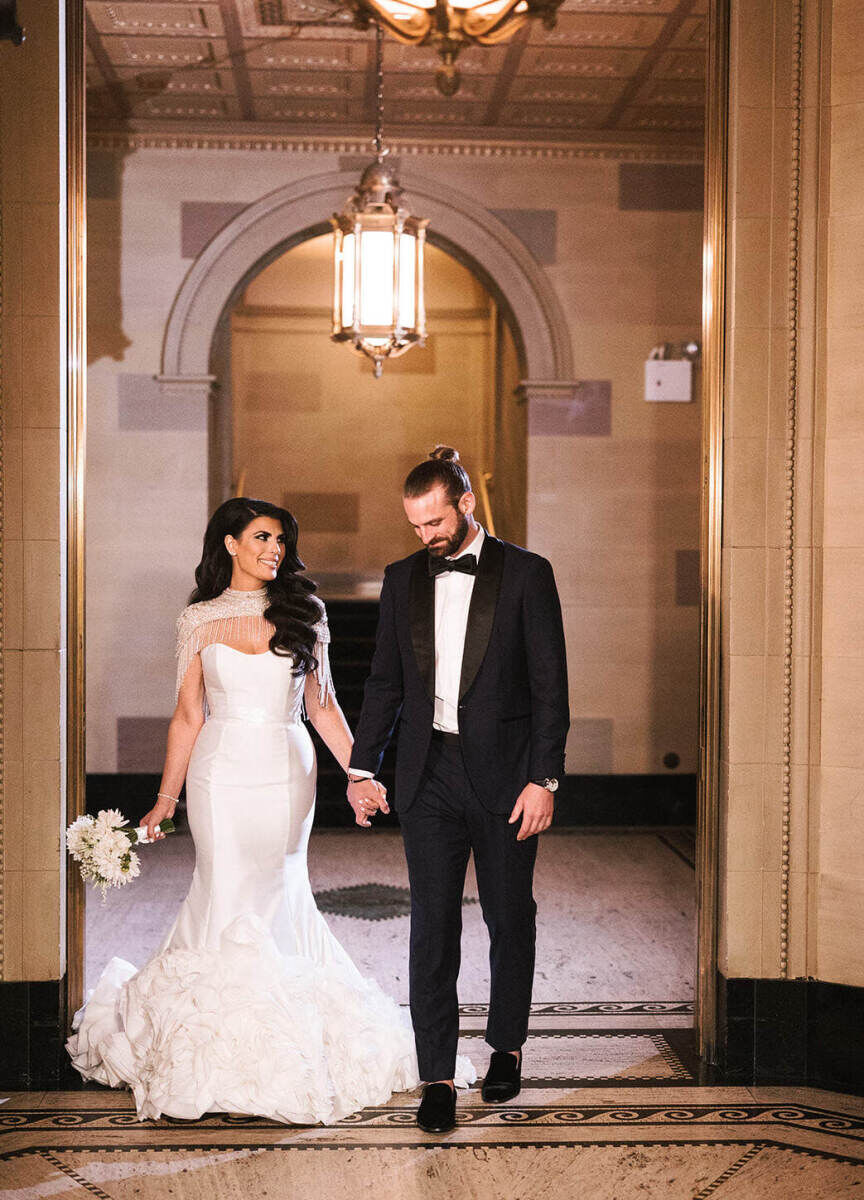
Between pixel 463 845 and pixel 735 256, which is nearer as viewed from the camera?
pixel 463 845

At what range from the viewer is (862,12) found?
4090 mm

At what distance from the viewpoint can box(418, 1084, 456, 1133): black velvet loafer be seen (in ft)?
11.9

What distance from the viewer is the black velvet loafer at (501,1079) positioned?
152 inches

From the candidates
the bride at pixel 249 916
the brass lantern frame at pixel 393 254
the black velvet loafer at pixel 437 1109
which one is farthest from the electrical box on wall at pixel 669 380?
the black velvet loafer at pixel 437 1109

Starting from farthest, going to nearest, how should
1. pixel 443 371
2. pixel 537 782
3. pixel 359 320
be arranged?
pixel 443 371, pixel 359 320, pixel 537 782

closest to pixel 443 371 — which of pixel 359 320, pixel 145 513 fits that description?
pixel 145 513

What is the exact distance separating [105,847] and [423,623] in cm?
126

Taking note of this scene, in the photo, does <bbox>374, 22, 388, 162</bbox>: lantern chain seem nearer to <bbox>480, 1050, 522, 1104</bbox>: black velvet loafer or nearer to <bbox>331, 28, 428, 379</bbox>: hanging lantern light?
<bbox>331, 28, 428, 379</bbox>: hanging lantern light

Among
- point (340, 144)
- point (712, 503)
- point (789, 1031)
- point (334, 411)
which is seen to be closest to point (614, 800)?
point (789, 1031)

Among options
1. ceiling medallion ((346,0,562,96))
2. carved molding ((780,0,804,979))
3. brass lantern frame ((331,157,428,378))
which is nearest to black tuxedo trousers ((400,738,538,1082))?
carved molding ((780,0,804,979))

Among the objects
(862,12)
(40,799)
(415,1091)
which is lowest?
(415,1091)

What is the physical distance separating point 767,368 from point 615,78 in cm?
372

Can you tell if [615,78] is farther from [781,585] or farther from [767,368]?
[781,585]

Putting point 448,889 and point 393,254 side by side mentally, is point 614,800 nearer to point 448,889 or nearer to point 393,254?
point 393,254
